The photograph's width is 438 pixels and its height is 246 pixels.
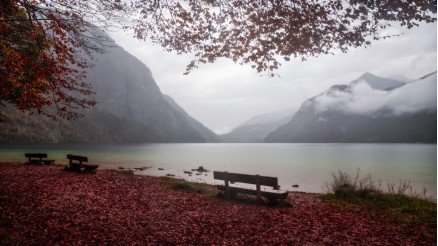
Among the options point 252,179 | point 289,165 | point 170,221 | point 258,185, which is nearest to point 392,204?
point 258,185

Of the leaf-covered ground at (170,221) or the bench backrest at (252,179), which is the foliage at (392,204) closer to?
the leaf-covered ground at (170,221)

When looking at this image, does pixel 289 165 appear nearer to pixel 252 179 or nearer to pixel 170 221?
pixel 252 179

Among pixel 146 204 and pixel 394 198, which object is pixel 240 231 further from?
pixel 394 198

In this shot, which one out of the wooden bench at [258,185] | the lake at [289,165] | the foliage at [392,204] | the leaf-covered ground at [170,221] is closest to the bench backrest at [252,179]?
the wooden bench at [258,185]

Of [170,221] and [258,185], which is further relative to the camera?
[258,185]

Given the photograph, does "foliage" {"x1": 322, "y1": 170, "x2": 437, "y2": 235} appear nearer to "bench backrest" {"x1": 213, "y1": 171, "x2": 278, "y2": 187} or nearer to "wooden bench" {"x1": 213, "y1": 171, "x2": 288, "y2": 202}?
"wooden bench" {"x1": 213, "y1": 171, "x2": 288, "y2": 202}

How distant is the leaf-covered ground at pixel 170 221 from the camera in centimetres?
788

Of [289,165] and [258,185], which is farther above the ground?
[258,185]

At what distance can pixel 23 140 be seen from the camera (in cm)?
15238

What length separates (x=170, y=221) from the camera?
9500 millimetres

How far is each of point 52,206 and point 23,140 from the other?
16904 centimetres

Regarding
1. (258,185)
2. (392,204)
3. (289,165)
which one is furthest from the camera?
(289,165)

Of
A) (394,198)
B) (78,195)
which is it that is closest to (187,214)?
(78,195)

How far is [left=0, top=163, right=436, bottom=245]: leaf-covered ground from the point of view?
7.88 meters
